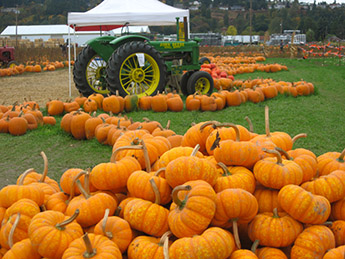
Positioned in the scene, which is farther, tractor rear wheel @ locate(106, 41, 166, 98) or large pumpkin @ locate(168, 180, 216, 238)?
tractor rear wheel @ locate(106, 41, 166, 98)

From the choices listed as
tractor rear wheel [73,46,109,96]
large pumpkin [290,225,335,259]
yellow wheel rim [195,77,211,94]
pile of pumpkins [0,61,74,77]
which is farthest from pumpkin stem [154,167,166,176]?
pile of pumpkins [0,61,74,77]

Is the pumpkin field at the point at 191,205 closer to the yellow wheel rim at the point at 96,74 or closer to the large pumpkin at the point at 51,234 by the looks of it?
the large pumpkin at the point at 51,234

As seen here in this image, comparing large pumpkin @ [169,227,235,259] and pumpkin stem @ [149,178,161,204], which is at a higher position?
pumpkin stem @ [149,178,161,204]

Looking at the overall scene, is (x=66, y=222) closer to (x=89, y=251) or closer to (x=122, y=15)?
(x=89, y=251)

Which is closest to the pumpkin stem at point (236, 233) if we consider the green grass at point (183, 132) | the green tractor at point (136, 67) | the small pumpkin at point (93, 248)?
the small pumpkin at point (93, 248)

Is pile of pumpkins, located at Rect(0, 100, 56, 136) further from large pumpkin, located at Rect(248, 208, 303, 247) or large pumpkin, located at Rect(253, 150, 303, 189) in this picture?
large pumpkin, located at Rect(248, 208, 303, 247)

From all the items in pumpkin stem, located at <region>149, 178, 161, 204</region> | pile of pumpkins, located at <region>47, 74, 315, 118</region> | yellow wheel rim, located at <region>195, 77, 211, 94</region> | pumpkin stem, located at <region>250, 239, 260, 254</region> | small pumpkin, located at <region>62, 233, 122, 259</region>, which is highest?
yellow wheel rim, located at <region>195, 77, 211, 94</region>

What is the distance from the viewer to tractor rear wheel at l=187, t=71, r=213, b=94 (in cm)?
934

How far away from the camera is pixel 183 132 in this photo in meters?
5.92

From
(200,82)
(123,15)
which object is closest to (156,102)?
(200,82)

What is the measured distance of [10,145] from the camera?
5629 mm

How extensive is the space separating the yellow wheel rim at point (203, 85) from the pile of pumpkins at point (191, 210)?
7.18 meters

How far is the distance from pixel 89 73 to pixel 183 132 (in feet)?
16.1

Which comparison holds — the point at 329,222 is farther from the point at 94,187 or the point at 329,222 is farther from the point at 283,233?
the point at 94,187
